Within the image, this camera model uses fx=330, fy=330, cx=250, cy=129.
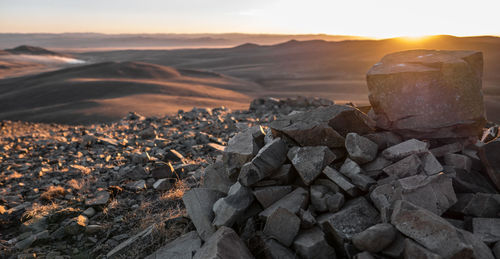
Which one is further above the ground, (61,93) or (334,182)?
(334,182)

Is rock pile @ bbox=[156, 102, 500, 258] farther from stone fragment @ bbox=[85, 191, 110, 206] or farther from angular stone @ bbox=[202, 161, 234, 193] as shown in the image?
stone fragment @ bbox=[85, 191, 110, 206]

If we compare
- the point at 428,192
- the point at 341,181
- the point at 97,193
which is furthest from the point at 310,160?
the point at 97,193

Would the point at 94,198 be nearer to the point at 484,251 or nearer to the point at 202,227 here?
the point at 202,227

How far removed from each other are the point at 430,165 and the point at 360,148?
2.45ft

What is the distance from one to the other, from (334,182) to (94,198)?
386 cm

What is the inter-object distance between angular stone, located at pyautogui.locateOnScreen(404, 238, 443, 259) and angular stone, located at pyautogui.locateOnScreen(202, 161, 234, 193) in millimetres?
2352

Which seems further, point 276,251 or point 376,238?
point 276,251

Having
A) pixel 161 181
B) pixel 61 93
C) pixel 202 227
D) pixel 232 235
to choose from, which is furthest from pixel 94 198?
pixel 61 93

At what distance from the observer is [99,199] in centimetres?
524

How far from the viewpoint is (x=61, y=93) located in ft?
80.4

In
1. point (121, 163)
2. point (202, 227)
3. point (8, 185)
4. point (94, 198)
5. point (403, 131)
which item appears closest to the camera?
point (202, 227)

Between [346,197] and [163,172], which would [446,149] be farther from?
[163,172]

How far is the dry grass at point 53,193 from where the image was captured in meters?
5.51

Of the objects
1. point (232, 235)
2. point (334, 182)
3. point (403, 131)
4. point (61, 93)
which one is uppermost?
point (403, 131)
